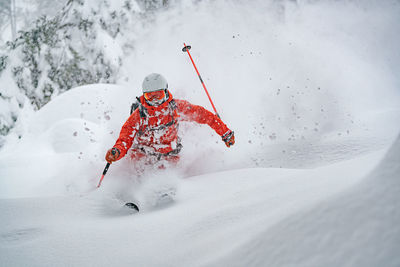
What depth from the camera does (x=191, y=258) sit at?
143 centimetres

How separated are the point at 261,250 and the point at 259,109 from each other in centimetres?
516

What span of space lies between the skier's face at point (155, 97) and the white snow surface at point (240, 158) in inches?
43.6

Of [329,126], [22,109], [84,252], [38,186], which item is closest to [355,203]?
[84,252]

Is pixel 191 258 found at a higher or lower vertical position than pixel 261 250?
higher

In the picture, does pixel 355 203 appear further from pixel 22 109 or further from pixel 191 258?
pixel 22 109

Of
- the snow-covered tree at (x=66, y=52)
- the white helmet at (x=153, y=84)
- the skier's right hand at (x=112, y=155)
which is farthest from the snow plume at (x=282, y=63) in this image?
the skier's right hand at (x=112, y=155)

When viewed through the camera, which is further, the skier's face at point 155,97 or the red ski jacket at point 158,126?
the red ski jacket at point 158,126

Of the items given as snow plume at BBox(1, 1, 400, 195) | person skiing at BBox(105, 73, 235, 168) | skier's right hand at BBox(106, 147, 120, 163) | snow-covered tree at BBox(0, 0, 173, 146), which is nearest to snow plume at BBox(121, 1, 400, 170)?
snow plume at BBox(1, 1, 400, 195)

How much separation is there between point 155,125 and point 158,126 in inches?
1.7

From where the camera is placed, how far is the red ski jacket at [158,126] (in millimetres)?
3465

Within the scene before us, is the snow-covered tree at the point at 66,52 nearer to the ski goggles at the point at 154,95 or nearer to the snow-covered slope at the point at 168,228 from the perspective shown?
the ski goggles at the point at 154,95

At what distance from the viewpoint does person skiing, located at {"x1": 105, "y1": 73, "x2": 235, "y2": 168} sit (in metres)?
3.34

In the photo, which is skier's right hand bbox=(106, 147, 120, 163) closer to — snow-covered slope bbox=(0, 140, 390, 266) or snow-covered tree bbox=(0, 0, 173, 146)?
snow-covered slope bbox=(0, 140, 390, 266)

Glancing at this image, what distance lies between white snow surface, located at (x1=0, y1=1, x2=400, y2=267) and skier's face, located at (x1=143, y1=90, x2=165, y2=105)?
1106mm
